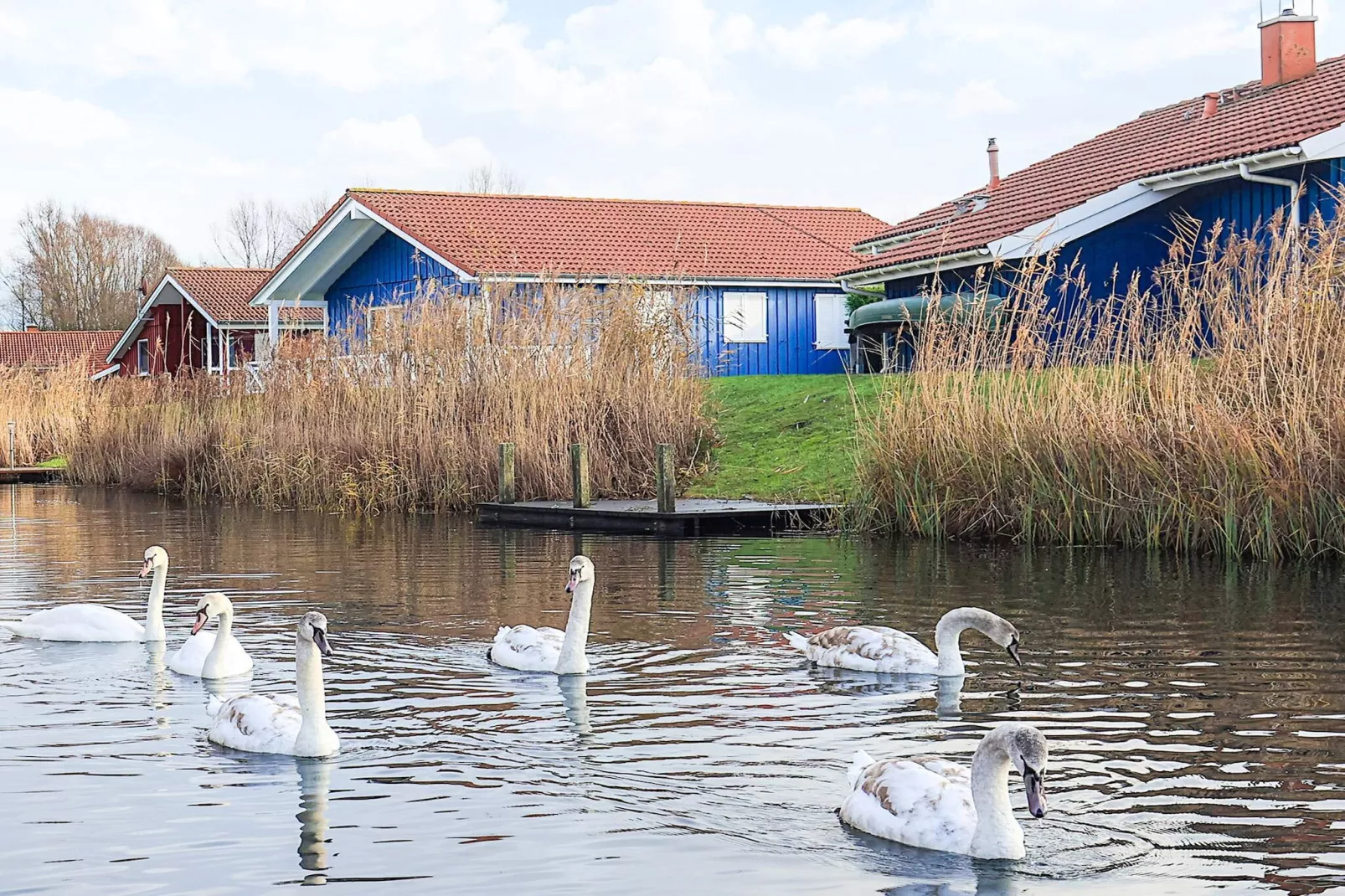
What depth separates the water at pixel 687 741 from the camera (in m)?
6.65

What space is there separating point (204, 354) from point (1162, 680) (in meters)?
51.8

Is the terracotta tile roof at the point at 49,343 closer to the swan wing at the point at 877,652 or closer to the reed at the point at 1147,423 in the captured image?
the reed at the point at 1147,423

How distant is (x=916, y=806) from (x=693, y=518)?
1330cm

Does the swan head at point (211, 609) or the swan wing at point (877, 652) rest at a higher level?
the swan head at point (211, 609)

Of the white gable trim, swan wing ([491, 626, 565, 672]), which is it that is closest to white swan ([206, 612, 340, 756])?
swan wing ([491, 626, 565, 672])

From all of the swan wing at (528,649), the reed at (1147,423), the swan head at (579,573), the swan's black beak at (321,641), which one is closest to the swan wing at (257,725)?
the swan's black beak at (321,641)

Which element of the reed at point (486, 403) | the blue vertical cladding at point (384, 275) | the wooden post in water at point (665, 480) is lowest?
the wooden post in water at point (665, 480)

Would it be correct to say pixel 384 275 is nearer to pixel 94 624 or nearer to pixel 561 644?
pixel 94 624

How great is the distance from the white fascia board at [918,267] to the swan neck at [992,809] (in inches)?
849

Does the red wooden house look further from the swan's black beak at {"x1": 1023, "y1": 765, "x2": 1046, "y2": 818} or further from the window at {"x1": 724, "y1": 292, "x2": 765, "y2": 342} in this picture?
the swan's black beak at {"x1": 1023, "y1": 765, "x2": 1046, "y2": 818}

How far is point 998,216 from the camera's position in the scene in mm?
31922

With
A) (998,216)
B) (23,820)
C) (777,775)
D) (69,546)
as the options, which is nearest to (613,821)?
(777,775)

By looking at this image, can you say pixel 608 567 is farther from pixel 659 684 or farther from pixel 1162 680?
pixel 1162 680

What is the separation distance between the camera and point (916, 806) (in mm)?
6953
